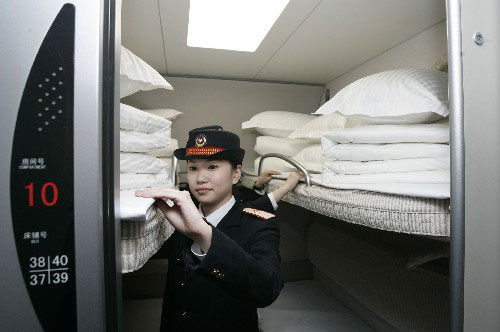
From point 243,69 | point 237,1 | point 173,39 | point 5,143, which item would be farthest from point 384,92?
point 243,69

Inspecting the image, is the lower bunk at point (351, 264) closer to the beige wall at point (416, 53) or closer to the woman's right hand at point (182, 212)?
the woman's right hand at point (182, 212)

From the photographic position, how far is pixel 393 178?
37.9 inches

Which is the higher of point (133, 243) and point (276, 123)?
point (276, 123)

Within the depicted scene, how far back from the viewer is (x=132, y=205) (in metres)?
0.57

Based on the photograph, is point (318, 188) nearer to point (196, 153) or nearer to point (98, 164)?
point (196, 153)

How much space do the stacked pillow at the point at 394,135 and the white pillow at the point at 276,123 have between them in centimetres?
96

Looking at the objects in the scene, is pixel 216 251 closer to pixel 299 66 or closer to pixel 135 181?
pixel 135 181

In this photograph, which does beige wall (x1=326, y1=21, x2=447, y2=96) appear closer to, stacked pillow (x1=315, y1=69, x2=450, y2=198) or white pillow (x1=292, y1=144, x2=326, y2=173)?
stacked pillow (x1=315, y1=69, x2=450, y2=198)

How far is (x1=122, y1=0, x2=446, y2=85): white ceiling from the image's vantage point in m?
1.29

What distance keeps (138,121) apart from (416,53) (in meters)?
1.46

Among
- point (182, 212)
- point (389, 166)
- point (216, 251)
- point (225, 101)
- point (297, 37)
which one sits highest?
point (297, 37)

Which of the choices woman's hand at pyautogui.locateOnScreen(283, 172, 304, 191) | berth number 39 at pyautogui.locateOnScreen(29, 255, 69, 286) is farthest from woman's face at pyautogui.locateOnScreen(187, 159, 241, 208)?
berth number 39 at pyautogui.locateOnScreen(29, 255, 69, 286)

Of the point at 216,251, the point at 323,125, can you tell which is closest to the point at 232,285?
the point at 216,251

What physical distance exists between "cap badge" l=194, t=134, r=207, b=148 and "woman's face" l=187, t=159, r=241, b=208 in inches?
2.6
